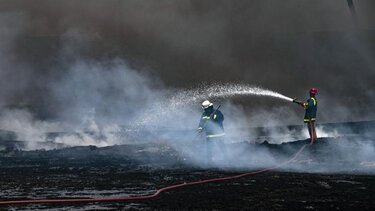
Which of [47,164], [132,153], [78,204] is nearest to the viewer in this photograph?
[78,204]

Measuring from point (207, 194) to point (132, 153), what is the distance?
1014 cm

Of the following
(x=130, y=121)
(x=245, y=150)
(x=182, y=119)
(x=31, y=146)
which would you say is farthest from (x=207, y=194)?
(x=182, y=119)

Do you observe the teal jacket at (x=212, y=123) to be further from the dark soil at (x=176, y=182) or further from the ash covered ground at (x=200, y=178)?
the dark soil at (x=176, y=182)

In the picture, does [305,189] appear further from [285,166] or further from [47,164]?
[47,164]

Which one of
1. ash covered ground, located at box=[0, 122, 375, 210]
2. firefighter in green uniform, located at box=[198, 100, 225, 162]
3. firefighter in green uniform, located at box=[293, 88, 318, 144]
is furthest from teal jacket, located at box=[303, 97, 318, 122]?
firefighter in green uniform, located at box=[198, 100, 225, 162]

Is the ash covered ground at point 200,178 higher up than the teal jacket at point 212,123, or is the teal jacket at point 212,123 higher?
the teal jacket at point 212,123

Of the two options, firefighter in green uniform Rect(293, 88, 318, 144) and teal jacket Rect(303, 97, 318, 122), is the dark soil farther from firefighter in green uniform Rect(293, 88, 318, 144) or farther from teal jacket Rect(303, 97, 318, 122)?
teal jacket Rect(303, 97, 318, 122)

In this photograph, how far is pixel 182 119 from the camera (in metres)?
54.3

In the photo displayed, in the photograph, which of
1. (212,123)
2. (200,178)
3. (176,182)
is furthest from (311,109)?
(176,182)

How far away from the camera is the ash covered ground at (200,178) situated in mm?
8109

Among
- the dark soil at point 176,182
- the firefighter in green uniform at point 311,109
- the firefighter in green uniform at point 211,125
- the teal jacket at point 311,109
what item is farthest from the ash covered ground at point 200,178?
the teal jacket at point 311,109

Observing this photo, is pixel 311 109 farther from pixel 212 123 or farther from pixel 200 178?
pixel 200 178

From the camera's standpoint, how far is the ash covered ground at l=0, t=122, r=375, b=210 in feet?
26.6

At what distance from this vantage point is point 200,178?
442 inches
